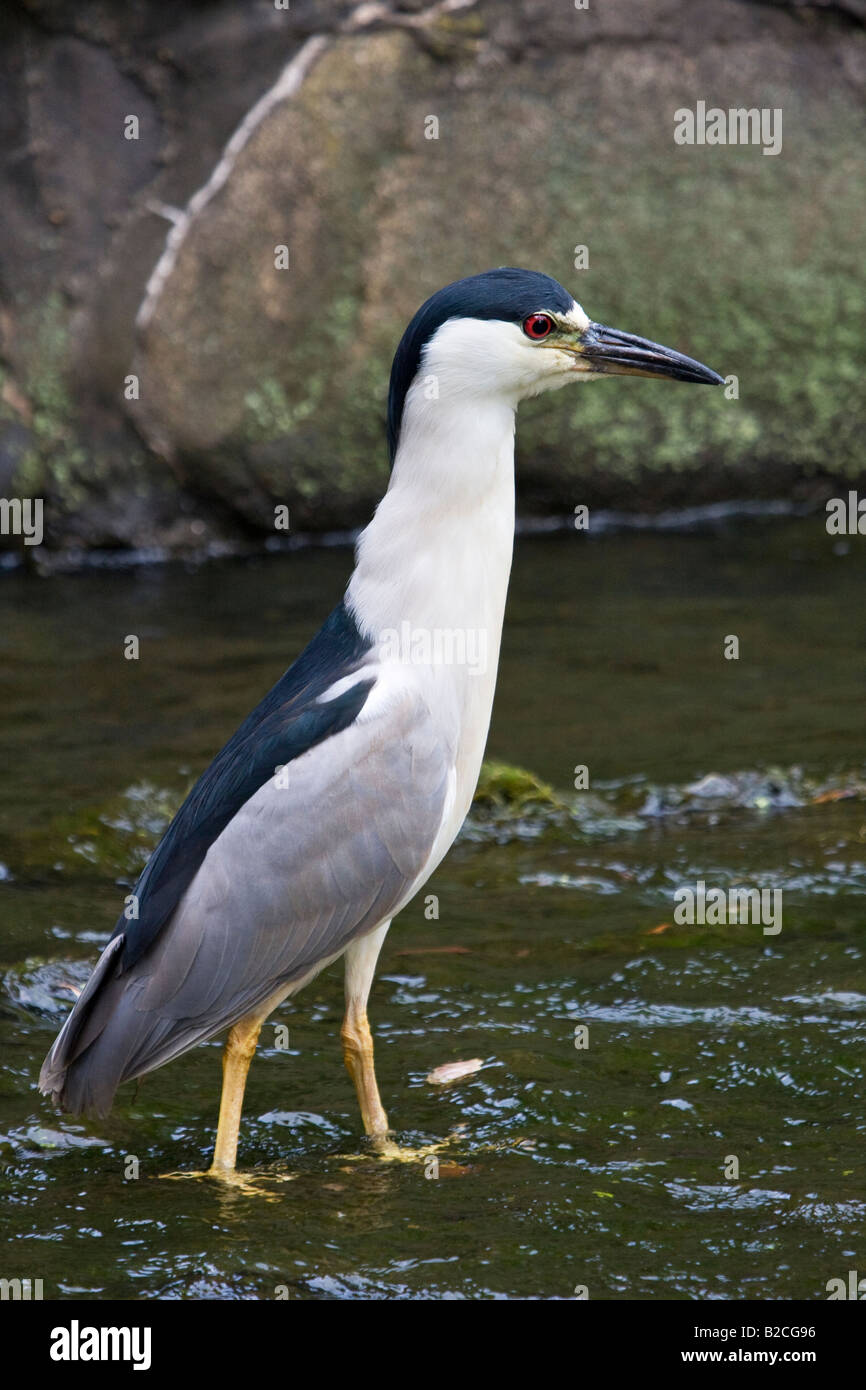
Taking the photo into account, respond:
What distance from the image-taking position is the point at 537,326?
4.30 m

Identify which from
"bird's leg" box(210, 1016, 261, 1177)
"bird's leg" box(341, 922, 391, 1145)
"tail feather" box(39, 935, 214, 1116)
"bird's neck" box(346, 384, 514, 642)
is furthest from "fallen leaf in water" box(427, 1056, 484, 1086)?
"bird's neck" box(346, 384, 514, 642)

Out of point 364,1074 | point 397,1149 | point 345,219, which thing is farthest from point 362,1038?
point 345,219

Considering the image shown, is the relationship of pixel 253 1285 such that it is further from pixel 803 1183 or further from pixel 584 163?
pixel 584 163

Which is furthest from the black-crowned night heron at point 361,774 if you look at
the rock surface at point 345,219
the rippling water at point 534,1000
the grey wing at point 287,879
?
the rock surface at point 345,219

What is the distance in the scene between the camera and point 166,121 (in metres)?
9.82

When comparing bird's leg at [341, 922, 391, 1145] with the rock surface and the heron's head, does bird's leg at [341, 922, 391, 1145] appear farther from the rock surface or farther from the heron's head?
the rock surface

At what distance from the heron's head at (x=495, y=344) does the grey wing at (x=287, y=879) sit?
2.66ft

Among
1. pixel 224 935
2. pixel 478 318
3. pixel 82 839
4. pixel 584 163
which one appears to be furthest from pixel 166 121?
pixel 224 935

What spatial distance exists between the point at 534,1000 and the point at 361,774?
1.19 m

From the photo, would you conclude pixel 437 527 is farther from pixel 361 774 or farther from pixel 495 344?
pixel 361 774

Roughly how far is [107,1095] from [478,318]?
2102 mm

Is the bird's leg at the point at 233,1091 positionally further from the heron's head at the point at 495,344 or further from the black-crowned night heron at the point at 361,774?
the heron's head at the point at 495,344

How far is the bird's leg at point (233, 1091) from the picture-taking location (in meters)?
3.98

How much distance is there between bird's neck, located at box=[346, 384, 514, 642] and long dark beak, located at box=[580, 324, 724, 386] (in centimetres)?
33
